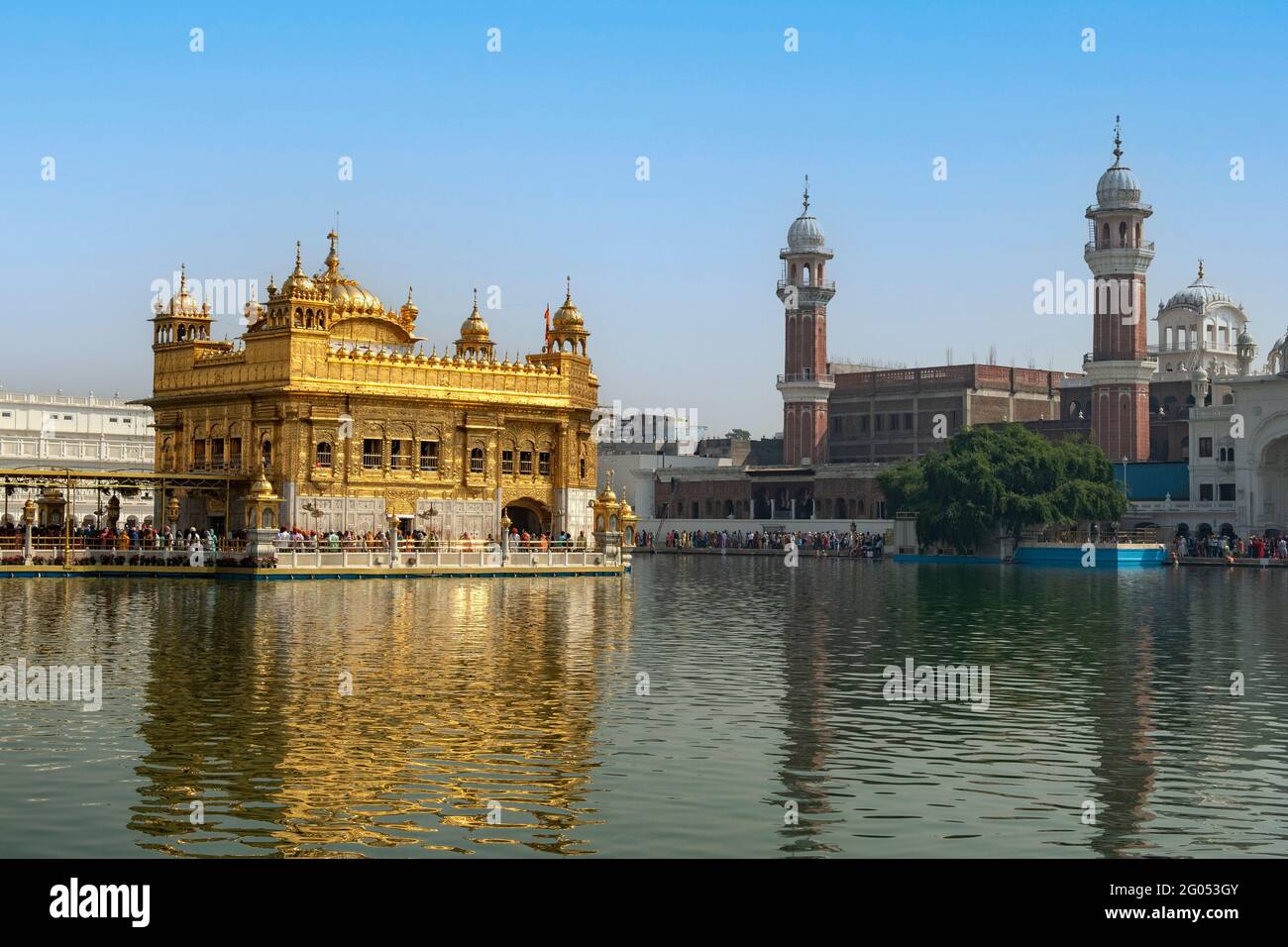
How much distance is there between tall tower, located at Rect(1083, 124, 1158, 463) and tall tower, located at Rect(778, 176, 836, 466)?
23.1 metres

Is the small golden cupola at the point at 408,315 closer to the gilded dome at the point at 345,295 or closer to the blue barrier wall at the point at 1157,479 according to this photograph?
the gilded dome at the point at 345,295

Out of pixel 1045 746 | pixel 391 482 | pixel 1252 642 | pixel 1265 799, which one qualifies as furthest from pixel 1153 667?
pixel 391 482

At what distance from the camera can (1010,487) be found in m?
81.6

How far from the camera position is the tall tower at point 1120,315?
97.9 meters

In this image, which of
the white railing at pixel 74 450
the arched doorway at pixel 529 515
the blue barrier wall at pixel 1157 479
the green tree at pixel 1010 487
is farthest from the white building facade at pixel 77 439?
the blue barrier wall at pixel 1157 479

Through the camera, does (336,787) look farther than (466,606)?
No

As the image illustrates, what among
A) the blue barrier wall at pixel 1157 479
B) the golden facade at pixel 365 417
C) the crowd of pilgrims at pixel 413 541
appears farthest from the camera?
the blue barrier wall at pixel 1157 479

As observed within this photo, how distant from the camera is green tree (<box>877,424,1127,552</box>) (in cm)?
8056

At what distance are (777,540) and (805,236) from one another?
2495 cm

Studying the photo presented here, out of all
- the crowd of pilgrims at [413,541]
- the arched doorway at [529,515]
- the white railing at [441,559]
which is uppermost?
the arched doorway at [529,515]

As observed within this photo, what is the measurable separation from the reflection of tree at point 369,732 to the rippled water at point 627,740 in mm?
52

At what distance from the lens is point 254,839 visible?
13055mm
